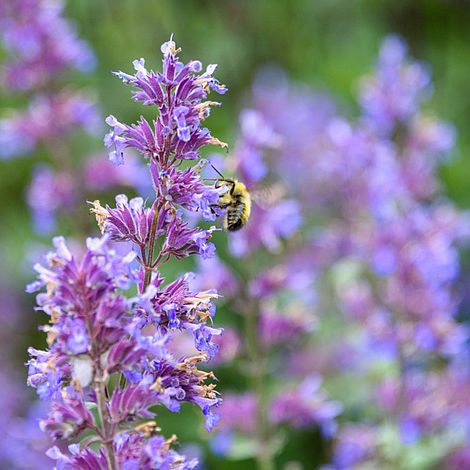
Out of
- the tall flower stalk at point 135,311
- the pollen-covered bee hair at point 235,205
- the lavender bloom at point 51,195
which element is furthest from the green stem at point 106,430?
the lavender bloom at point 51,195

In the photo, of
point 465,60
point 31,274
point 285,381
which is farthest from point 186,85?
point 465,60

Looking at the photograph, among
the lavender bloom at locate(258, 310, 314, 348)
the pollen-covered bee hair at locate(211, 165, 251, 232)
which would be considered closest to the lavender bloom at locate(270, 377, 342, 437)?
the lavender bloom at locate(258, 310, 314, 348)

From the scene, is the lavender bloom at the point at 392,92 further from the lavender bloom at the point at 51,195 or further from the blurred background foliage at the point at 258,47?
the blurred background foliage at the point at 258,47

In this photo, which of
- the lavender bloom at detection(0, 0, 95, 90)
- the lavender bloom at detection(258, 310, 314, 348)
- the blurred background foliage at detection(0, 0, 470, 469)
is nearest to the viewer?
the lavender bloom at detection(258, 310, 314, 348)

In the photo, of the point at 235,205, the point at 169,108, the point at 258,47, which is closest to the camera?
the point at 169,108

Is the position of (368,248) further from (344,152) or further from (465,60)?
(465,60)

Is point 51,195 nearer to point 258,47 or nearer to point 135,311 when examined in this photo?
point 135,311

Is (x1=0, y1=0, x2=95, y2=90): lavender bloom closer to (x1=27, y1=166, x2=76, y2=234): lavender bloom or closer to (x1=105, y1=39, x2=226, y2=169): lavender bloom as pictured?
(x1=27, y1=166, x2=76, y2=234): lavender bloom

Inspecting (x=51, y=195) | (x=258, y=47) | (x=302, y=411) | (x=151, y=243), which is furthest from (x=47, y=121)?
(x=258, y=47)
